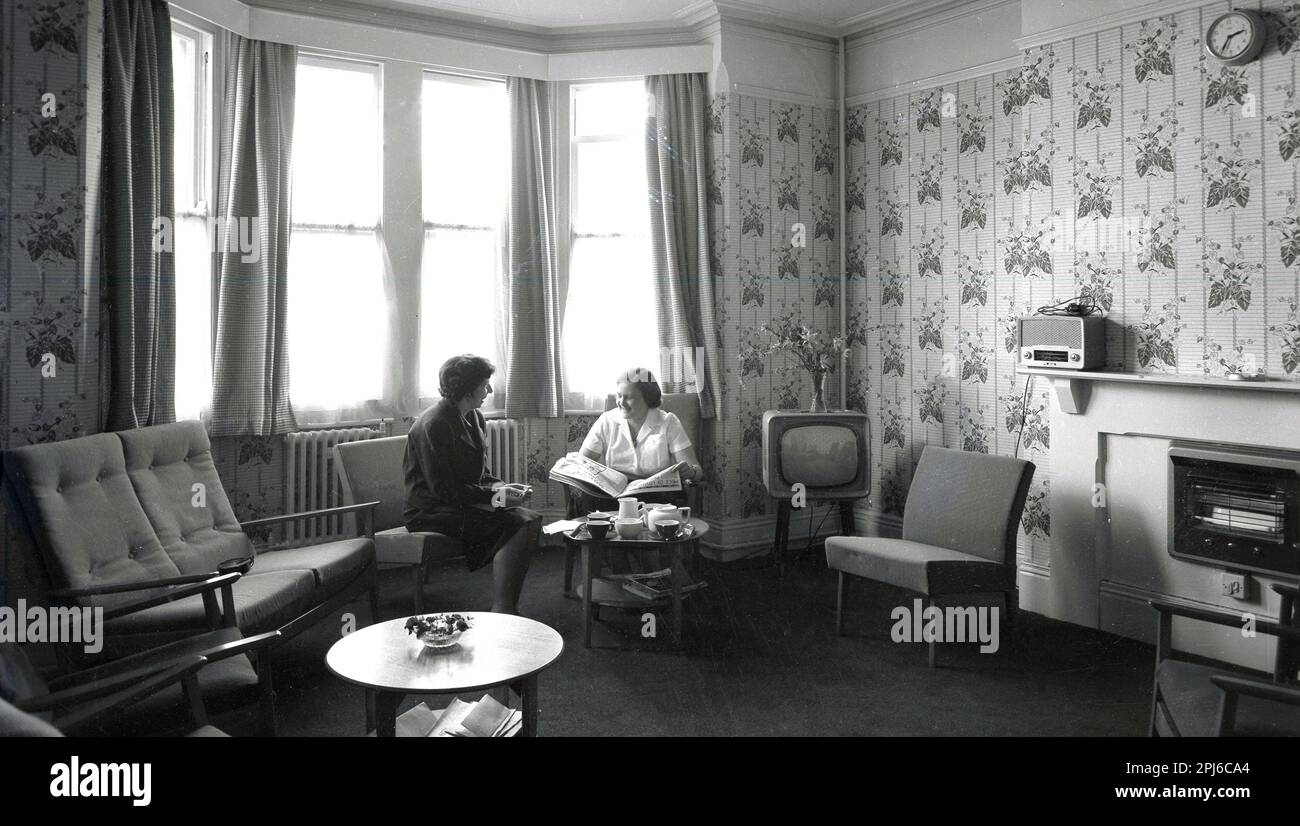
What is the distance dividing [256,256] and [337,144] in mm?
786

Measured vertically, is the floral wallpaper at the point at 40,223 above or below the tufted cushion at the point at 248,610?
above

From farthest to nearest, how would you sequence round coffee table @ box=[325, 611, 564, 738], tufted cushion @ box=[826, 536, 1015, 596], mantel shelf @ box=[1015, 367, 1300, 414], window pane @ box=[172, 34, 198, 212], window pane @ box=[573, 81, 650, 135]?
window pane @ box=[573, 81, 650, 135] < window pane @ box=[172, 34, 198, 212] < tufted cushion @ box=[826, 536, 1015, 596] < mantel shelf @ box=[1015, 367, 1300, 414] < round coffee table @ box=[325, 611, 564, 738]

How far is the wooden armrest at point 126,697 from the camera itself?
177 cm

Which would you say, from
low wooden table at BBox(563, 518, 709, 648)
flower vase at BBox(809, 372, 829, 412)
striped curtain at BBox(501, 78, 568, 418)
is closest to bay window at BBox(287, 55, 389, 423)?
striped curtain at BBox(501, 78, 568, 418)

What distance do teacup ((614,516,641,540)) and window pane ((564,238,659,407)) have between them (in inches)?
66.9

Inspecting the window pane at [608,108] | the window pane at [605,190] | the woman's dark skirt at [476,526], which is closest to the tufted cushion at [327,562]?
the woman's dark skirt at [476,526]

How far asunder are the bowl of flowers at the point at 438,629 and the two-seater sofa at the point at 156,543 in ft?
2.32

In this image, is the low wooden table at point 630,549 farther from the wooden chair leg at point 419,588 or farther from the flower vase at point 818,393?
the flower vase at point 818,393

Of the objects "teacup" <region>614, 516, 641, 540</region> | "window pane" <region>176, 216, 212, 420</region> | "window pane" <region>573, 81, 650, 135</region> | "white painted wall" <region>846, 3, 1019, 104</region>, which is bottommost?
"teacup" <region>614, 516, 641, 540</region>

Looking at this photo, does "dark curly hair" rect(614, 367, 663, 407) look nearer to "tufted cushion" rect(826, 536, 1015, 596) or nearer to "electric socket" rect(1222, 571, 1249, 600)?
"tufted cushion" rect(826, 536, 1015, 596)

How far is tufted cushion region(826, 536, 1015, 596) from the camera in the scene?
3.46m

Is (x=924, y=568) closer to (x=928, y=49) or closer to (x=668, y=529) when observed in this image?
(x=668, y=529)

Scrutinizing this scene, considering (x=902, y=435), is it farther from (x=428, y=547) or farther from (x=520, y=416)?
(x=428, y=547)

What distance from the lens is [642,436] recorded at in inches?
179
